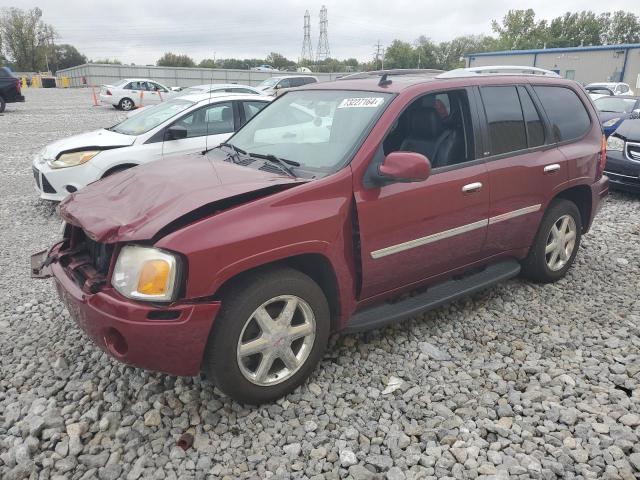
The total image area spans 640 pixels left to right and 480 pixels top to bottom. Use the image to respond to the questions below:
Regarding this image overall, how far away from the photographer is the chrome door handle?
3.47 metres

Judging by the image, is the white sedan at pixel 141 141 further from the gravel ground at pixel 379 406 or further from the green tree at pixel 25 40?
the green tree at pixel 25 40

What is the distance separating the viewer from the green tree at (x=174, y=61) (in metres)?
77.8

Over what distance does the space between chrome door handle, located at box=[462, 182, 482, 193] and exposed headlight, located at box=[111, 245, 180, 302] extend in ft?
6.74

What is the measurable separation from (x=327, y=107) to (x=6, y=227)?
490cm

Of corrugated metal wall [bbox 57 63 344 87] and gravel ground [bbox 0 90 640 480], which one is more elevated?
corrugated metal wall [bbox 57 63 344 87]

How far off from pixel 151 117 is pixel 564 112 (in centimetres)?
543

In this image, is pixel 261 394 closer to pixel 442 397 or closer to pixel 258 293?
pixel 258 293

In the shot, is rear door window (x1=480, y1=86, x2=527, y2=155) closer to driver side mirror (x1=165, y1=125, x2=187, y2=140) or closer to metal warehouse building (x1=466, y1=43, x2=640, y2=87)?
driver side mirror (x1=165, y1=125, x2=187, y2=140)

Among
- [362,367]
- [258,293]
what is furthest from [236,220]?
[362,367]

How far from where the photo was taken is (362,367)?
10.7 feet

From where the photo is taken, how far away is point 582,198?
4.60 meters

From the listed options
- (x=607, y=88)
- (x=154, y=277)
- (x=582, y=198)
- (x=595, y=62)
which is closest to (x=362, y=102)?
(x=154, y=277)

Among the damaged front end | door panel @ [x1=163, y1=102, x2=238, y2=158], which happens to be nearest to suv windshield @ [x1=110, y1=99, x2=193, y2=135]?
door panel @ [x1=163, y1=102, x2=238, y2=158]

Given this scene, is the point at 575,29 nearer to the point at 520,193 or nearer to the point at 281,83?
the point at 281,83
